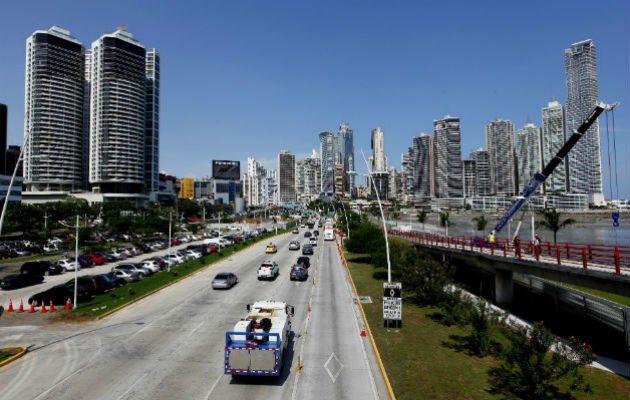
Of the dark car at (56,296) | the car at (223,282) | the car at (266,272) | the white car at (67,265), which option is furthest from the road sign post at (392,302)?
the white car at (67,265)

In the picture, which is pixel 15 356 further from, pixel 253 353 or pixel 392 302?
pixel 392 302

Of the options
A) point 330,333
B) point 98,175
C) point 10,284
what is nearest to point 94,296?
point 10,284

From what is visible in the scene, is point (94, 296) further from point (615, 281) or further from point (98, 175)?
point (98, 175)

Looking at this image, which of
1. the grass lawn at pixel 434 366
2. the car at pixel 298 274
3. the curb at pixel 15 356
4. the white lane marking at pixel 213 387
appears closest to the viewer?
the white lane marking at pixel 213 387

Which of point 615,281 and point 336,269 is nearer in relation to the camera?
point 615,281

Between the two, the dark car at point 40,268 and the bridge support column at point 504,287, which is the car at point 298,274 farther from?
the dark car at point 40,268

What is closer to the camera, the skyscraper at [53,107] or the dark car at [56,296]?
the dark car at [56,296]

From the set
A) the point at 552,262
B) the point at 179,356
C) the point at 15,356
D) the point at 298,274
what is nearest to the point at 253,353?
the point at 179,356
